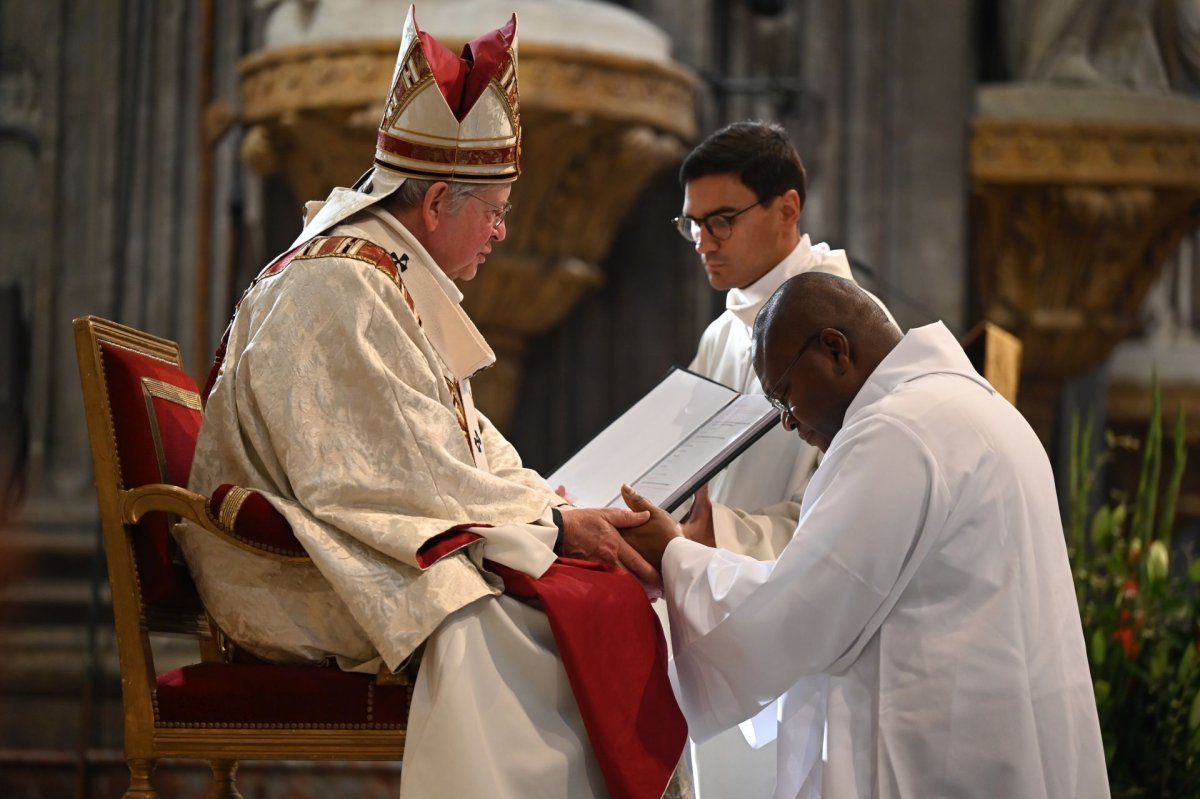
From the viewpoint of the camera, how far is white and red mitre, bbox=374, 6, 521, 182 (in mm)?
3201

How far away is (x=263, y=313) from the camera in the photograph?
3.08 meters

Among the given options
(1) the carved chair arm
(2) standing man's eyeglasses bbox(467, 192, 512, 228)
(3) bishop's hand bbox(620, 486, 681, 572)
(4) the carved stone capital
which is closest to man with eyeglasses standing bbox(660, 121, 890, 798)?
(3) bishop's hand bbox(620, 486, 681, 572)

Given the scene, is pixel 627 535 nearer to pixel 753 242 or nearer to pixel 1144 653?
pixel 753 242

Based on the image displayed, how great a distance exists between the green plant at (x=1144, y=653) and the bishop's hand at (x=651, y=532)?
147 cm

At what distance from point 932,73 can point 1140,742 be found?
296cm

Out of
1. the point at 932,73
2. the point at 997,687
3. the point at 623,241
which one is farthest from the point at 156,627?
the point at 932,73

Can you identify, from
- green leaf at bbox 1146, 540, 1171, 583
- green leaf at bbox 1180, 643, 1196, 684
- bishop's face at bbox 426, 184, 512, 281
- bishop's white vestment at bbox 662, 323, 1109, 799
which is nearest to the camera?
bishop's white vestment at bbox 662, 323, 1109, 799

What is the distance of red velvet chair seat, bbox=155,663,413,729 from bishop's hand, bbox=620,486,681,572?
0.52m

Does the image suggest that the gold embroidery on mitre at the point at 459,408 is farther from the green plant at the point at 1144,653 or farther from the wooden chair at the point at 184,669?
the green plant at the point at 1144,653

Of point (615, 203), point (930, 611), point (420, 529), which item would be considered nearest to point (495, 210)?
point (420, 529)

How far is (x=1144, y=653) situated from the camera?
4246mm

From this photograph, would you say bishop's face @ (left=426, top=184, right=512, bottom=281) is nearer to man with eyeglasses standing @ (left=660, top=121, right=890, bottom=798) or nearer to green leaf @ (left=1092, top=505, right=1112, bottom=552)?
man with eyeglasses standing @ (left=660, top=121, right=890, bottom=798)

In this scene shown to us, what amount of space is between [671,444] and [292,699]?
951mm

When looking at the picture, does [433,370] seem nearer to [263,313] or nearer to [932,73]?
[263,313]
